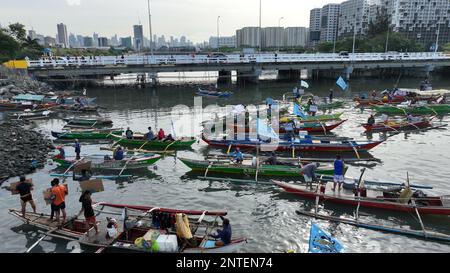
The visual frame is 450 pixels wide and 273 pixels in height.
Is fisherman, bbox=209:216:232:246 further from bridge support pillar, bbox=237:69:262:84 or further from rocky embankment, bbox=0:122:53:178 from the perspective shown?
bridge support pillar, bbox=237:69:262:84

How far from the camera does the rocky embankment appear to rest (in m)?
19.6

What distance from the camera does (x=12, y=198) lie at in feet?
54.1

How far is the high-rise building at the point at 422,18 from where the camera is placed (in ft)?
458

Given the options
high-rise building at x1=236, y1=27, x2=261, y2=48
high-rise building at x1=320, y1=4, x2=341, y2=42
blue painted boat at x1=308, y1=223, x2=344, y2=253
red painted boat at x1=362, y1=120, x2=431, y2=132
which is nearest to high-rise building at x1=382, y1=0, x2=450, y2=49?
high-rise building at x1=320, y1=4, x2=341, y2=42

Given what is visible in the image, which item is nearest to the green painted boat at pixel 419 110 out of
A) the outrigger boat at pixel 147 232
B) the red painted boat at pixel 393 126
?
the red painted boat at pixel 393 126

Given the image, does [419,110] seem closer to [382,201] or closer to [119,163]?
[382,201]

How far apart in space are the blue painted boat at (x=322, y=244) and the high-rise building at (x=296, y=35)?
189 meters

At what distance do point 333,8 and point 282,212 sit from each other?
198m

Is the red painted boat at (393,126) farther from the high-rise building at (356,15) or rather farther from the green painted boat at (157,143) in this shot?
the high-rise building at (356,15)

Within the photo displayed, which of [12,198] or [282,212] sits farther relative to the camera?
[12,198]
